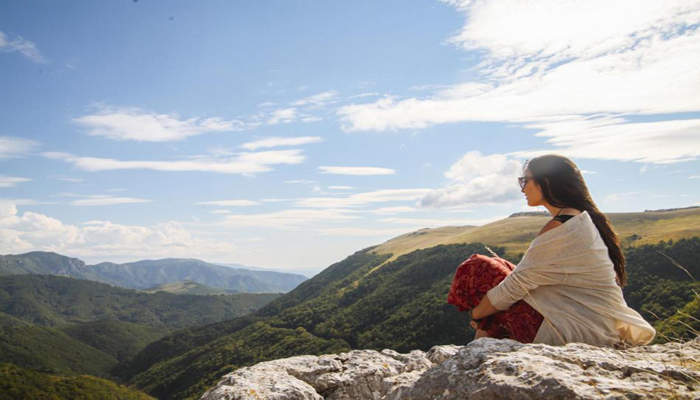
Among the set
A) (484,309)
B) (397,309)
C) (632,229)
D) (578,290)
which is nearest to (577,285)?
(578,290)

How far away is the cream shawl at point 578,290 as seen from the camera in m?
4.39

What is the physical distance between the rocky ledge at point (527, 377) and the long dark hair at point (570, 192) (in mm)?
1114

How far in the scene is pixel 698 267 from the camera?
7694 centimetres

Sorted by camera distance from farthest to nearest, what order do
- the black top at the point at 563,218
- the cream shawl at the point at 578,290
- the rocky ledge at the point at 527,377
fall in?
the black top at the point at 563,218, the cream shawl at the point at 578,290, the rocky ledge at the point at 527,377

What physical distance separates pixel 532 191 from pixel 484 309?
1627 millimetres

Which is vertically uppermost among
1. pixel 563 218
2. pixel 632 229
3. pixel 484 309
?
pixel 563 218

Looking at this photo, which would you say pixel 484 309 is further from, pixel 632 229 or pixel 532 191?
pixel 632 229

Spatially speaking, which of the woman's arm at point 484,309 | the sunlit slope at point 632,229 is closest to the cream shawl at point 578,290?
the woman's arm at point 484,309

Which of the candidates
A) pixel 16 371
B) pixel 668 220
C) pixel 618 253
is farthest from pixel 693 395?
pixel 668 220

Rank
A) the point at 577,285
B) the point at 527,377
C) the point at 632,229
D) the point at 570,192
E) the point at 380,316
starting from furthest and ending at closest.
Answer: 1. the point at 632,229
2. the point at 380,316
3. the point at 570,192
4. the point at 577,285
5. the point at 527,377

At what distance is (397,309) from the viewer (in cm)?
12269

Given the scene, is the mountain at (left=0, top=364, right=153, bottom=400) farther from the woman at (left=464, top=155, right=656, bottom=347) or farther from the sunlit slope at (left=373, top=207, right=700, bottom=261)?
the sunlit slope at (left=373, top=207, right=700, bottom=261)

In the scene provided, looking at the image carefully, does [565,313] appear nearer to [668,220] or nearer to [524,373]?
[524,373]

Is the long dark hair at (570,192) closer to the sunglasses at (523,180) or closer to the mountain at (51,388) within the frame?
the sunglasses at (523,180)
